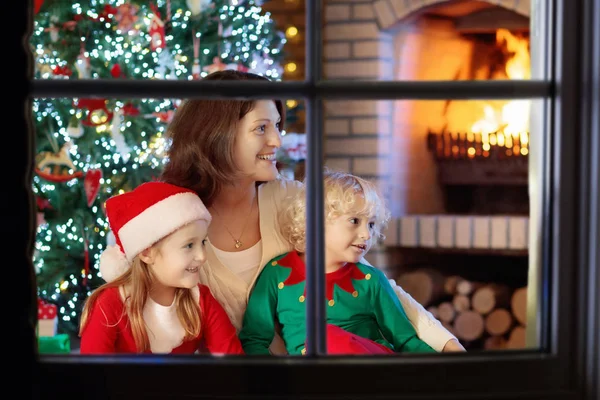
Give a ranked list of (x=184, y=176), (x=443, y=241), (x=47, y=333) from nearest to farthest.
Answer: (x=184, y=176), (x=47, y=333), (x=443, y=241)

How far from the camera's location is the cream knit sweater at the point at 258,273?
A: 1562 millimetres

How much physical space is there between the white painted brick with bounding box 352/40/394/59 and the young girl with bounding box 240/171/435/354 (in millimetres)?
1873

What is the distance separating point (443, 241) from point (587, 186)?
101 inches

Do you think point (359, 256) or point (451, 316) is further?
point (451, 316)

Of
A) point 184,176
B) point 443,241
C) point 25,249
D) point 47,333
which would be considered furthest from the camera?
point 443,241

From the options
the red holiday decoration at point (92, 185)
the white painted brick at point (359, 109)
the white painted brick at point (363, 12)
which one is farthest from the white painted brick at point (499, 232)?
the red holiday decoration at point (92, 185)

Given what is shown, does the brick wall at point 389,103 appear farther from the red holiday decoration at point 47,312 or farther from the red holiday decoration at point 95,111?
the red holiday decoration at point 47,312

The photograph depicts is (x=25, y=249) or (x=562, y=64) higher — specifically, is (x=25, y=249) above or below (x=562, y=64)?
below

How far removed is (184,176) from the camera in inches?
61.3

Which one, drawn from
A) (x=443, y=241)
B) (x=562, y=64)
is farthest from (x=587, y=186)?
(x=443, y=241)

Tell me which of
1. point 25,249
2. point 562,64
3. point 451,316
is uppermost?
point 562,64

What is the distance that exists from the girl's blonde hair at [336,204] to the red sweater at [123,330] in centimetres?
24

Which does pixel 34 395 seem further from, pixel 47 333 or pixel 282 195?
pixel 47 333

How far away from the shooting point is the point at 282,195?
5.42ft
